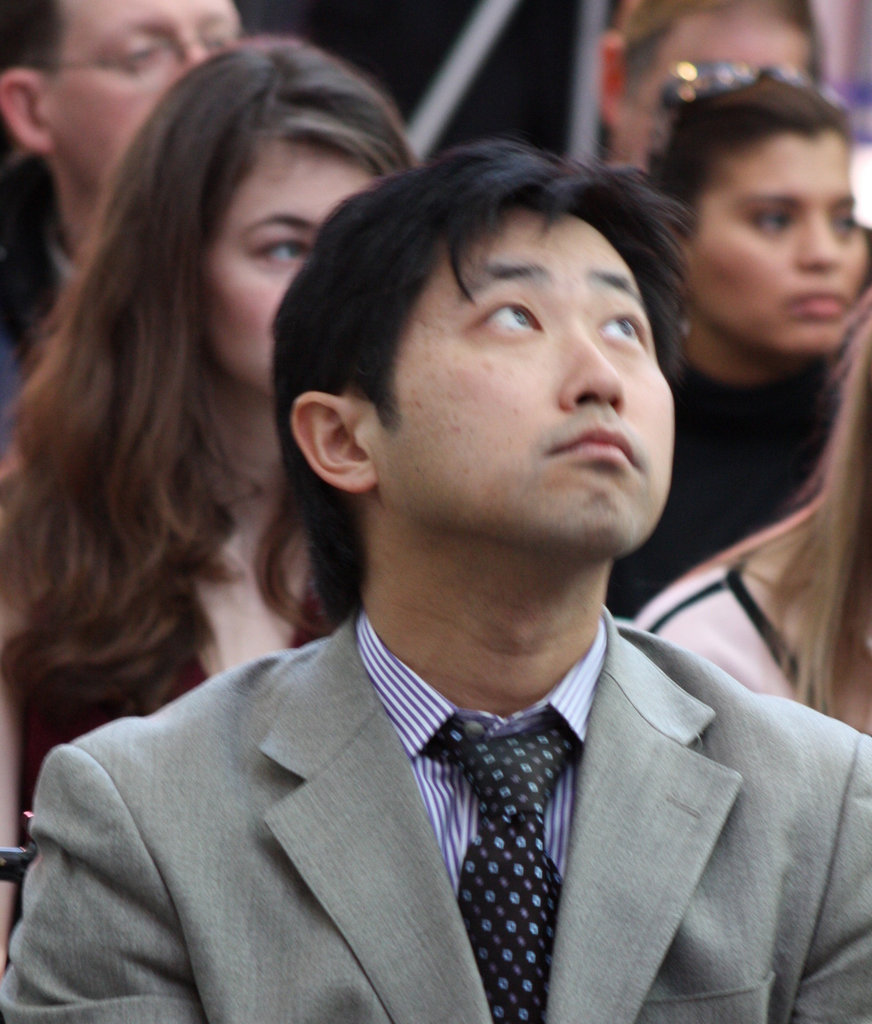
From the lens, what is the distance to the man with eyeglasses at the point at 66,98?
4023 millimetres

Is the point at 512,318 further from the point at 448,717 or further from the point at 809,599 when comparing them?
the point at 809,599

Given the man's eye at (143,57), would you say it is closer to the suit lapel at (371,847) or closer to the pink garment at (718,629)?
the pink garment at (718,629)

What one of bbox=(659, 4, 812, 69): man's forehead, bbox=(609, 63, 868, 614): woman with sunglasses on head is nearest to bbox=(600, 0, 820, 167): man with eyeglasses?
bbox=(659, 4, 812, 69): man's forehead

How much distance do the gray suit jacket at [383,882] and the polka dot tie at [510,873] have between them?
4 cm

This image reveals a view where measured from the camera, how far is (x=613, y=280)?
207 centimetres

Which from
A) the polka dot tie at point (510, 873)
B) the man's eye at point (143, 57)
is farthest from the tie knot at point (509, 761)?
the man's eye at point (143, 57)

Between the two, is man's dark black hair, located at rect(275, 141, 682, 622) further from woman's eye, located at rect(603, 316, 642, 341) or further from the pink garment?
the pink garment

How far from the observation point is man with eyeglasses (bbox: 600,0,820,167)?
13.8ft

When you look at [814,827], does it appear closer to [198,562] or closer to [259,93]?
[198,562]

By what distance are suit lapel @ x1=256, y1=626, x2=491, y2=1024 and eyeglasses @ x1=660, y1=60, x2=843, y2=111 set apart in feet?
7.27

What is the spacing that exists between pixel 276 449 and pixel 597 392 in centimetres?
143

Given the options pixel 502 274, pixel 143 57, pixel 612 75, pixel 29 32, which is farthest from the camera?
pixel 612 75

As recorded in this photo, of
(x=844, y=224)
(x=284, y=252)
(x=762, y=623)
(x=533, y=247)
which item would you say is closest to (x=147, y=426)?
(x=284, y=252)

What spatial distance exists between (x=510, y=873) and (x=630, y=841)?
5.6 inches
